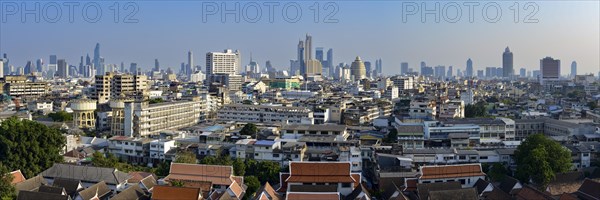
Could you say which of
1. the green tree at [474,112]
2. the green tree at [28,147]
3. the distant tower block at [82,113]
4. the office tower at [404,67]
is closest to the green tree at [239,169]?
the green tree at [28,147]

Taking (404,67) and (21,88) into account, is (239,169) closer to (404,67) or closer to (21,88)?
(21,88)

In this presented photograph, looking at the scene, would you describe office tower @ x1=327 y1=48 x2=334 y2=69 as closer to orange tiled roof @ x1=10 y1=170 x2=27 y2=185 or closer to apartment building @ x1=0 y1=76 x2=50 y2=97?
apartment building @ x1=0 y1=76 x2=50 y2=97

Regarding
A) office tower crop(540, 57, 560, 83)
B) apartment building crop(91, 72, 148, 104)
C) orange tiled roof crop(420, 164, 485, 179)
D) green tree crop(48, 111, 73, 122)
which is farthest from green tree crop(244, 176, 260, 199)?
office tower crop(540, 57, 560, 83)

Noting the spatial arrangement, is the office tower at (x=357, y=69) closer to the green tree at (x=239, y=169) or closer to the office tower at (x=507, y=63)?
the office tower at (x=507, y=63)

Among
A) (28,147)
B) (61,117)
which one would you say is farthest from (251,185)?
(61,117)

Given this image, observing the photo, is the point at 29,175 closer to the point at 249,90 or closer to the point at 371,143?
the point at 371,143

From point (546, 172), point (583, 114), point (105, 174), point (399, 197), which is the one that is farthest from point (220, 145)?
point (583, 114)
